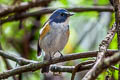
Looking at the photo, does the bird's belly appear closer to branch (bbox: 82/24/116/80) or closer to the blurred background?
the blurred background

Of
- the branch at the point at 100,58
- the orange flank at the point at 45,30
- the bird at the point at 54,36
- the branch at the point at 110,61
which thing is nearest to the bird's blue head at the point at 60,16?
the bird at the point at 54,36

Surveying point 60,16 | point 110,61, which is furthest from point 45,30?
point 110,61

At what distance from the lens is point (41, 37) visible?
3.91 m

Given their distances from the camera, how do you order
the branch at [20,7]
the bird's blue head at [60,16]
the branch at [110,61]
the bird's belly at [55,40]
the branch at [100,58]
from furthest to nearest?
the branch at [20,7] < the bird's blue head at [60,16] < the bird's belly at [55,40] < the branch at [100,58] < the branch at [110,61]

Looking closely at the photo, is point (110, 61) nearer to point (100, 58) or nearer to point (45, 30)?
point (100, 58)

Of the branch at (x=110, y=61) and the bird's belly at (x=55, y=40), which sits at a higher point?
the branch at (x=110, y=61)

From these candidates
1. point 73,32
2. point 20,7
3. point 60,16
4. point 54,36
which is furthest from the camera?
point 73,32

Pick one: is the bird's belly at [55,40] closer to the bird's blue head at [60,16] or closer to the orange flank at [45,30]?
the orange flank at [45,30]

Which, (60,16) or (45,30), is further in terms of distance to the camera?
(60,16)

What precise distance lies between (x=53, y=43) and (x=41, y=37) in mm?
176

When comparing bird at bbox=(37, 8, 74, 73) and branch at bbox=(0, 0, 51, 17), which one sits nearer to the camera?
bird at bbox=(37, 8, 74, 73)

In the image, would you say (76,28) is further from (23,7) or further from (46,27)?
(46,27)

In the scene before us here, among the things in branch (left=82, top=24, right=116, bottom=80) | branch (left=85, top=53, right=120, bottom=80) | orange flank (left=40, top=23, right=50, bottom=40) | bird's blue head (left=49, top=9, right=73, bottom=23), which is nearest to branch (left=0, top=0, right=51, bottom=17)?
bird's blue head (left=49, top=9, right=73, bottom=23)

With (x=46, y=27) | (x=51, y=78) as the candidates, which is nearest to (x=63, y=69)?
(x=51, y=78)
